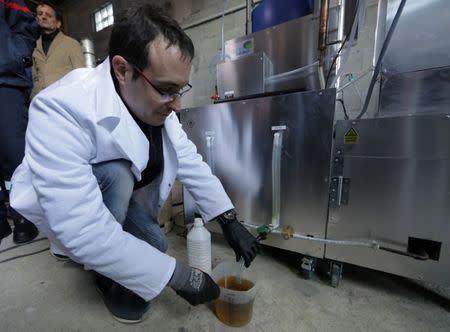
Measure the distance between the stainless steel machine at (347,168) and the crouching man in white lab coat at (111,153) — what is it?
296 millimetres

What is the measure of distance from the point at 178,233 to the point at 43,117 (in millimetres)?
889

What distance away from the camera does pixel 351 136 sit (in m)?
0.65

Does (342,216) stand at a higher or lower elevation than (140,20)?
lower

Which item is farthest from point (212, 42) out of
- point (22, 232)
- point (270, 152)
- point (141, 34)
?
point (22, 232)

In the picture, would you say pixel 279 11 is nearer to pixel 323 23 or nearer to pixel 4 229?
pixel 323 23

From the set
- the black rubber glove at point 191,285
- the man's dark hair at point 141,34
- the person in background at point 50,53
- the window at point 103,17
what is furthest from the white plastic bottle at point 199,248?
the window at point 103,17

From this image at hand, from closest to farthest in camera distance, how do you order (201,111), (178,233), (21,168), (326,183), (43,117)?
(43,117) < (21,168) < (326,183) < (201,111) < (178,233)

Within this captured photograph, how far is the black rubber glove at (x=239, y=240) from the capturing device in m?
0.63

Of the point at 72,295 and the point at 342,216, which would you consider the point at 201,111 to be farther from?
the point at 72,295

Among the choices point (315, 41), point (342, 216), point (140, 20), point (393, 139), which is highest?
point (315, 41)

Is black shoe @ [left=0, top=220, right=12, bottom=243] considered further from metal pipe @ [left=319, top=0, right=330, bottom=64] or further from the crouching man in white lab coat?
metal pipe @ [left=319, top=0, right=330, bottom=64]

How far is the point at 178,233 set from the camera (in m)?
1.16

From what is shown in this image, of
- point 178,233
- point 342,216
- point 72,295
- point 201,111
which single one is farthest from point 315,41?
point 72,295

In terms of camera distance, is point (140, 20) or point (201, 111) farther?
point (201, 111)
